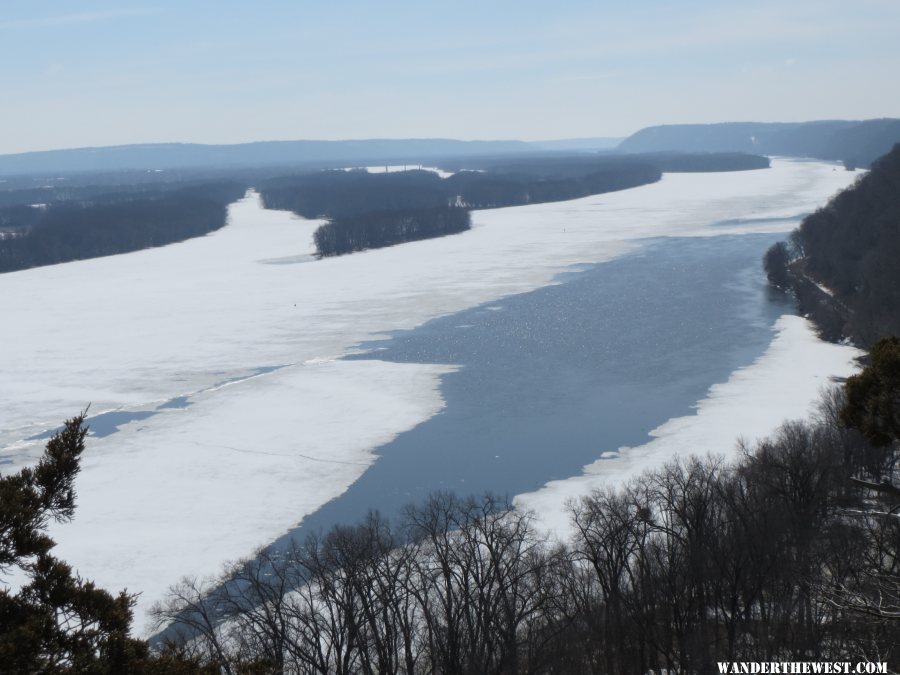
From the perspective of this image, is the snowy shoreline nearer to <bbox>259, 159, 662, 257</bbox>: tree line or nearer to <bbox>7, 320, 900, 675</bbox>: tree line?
<bbox>7, 320, 900, 675</bbox>: tree line

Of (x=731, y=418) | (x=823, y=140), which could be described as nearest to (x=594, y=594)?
(x=731, y=418)

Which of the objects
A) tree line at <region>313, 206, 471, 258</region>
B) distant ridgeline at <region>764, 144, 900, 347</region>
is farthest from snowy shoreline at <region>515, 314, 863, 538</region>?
tree line at <region>313, 206, 471, 258</region>

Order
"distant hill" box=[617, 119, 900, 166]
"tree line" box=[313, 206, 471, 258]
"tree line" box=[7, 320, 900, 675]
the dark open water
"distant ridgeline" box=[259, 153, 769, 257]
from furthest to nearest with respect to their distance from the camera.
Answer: "distant hill" box=[617, 119, 900, 166] < "distant ridgeline" box=[259, 153, 769, 257] < "tree line" box=[313, 206, 471, 258] < the dark open water < "tree line" box=[7, 320, 900, 675]

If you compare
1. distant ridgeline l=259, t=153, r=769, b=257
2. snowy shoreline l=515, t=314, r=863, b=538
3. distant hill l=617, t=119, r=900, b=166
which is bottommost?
snowy shoreline l=515, t=314, r=863, b=538

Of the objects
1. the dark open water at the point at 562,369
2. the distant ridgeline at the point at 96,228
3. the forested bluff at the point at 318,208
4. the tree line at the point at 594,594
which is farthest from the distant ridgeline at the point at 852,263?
the distant ridgeline at the point at 96,228

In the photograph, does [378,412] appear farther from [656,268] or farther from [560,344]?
[656,268]
